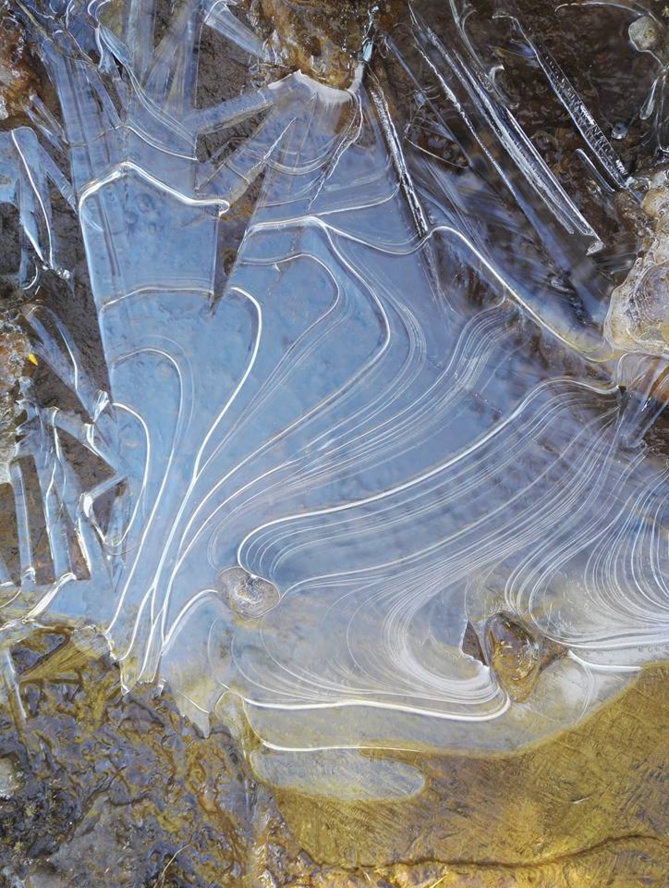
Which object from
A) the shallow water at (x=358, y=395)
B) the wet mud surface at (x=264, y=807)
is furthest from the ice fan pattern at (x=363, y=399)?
the wet mud surface at (x=264, y=807)

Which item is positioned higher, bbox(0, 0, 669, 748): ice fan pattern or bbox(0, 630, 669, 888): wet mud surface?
bbox(0, 0, 669, 748): ice fan pattern

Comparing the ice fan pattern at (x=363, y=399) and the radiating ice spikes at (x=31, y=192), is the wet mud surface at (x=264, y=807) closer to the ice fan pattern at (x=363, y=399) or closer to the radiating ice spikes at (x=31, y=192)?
the ice fan pattern at (x=363, y=399)

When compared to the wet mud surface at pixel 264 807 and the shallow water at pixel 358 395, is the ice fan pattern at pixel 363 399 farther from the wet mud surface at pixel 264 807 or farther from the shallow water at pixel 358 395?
the wet mud surface at pixel 264 807

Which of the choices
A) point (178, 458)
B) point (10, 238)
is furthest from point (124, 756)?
point (10, 238)

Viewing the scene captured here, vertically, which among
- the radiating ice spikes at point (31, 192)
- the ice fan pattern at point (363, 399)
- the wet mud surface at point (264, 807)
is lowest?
the wet mud surface at point (264, 807)

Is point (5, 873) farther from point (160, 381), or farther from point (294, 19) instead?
point (294, 19)

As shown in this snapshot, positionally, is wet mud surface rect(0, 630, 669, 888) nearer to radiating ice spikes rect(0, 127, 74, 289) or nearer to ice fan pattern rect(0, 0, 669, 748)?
ice fan pattern rect(0, 0, 669, 748)

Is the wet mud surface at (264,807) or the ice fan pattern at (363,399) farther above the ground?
the ice fan pattern at (363,399)

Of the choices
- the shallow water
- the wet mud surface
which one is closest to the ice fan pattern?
the shallow water
